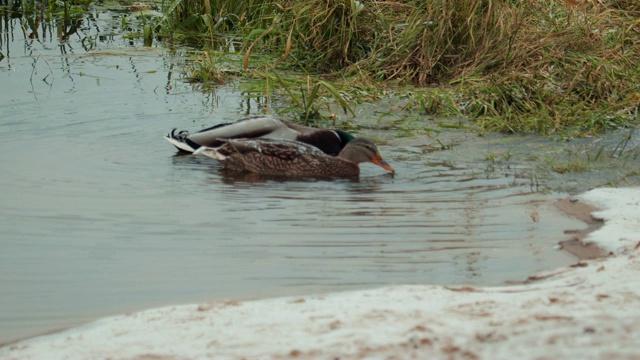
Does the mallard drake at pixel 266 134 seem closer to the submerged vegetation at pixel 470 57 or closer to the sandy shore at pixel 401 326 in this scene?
the submerged vegetation at pixel 470 57

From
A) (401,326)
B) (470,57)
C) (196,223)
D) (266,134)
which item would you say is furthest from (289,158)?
(401,326)

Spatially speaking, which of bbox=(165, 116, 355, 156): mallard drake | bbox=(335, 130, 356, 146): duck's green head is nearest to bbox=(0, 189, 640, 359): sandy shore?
bbox=(335, 130, 356, 146): duck's green head

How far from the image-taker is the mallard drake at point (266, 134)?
26.7 ft

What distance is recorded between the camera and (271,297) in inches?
181

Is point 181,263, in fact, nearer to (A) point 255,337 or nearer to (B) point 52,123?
(A) point 255,337

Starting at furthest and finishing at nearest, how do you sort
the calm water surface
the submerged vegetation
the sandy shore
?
1. the submerged vegetation
2. the calm water surface
3. the sandy shore

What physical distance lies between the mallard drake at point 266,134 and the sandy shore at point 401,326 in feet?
11.8

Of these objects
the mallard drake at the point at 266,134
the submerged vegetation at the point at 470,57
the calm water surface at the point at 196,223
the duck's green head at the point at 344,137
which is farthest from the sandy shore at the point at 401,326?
the submerged vegetation at the point at 470,57

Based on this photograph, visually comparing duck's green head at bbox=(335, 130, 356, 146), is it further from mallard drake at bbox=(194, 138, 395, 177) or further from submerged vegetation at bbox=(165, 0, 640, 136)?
submerged vegetation at bbox=(165, 0, 640, 136)

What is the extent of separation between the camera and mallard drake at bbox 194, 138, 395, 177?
7.74 metres

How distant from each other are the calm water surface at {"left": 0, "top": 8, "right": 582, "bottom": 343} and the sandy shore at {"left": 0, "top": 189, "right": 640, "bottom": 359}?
371mm

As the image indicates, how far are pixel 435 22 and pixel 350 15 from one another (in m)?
0.83

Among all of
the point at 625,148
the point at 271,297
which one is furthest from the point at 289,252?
the point at 625,148

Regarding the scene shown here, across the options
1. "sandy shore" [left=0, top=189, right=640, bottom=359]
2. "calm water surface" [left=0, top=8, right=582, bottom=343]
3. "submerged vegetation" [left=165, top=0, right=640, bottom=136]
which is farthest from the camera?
"submerged vegetation" [left=165, top=0, right=640, bottom=136]
